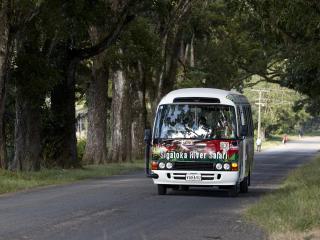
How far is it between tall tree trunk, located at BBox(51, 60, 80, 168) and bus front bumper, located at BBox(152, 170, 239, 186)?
12572 mm

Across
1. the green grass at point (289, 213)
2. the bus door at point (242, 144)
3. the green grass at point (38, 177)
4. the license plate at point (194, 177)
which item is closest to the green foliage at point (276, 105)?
the green grass at point (38, 177)

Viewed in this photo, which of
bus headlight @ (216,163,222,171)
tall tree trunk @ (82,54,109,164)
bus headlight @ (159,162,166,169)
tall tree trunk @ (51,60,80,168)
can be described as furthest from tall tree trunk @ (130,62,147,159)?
bus headlight @ (216,163,222,171)

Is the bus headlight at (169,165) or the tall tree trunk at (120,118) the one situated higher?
the tall tree trunk at (120,118)

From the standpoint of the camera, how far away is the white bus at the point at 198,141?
1889cm

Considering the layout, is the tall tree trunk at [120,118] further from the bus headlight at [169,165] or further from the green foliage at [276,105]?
the green foliage at [276,105]

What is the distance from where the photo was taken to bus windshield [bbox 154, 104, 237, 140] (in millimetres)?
19281

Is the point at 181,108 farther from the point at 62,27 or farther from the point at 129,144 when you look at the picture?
the point at 129,144

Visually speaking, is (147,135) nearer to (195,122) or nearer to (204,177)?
(195,122)

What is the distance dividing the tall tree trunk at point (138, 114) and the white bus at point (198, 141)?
2693 centimetres

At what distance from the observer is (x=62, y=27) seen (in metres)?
25.9

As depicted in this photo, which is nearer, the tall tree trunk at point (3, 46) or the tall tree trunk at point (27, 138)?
the tall tree trunk at point (3, 46)

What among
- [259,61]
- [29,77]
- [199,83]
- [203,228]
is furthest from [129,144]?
[203,228]

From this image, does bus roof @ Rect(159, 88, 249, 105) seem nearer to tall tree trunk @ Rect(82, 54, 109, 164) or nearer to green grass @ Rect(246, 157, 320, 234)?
green grass @ Rect(246, 157, 320, 234)

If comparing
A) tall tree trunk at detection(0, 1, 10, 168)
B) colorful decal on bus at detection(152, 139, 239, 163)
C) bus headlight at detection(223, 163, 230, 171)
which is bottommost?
bus headlight at detection(223, 163, 230, 171)
